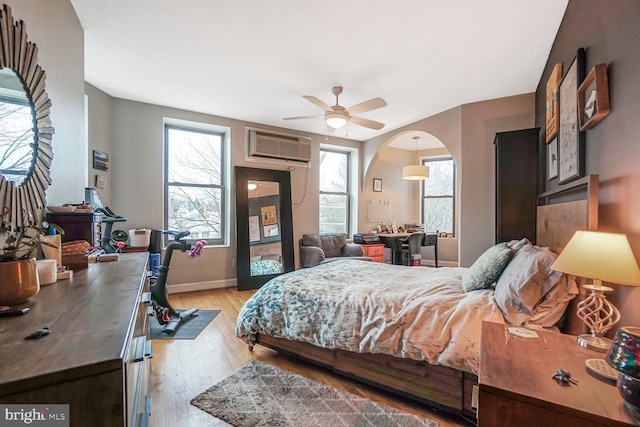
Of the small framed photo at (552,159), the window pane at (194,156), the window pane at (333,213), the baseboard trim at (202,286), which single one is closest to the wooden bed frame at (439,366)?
the small framed photo at (552,159)

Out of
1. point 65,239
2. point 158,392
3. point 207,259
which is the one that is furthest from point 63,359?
point 207,259

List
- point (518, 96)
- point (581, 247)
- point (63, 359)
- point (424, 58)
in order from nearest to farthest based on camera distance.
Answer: point (63, 359) < point (581, 247) < point (424, 58) < point (518, 96)

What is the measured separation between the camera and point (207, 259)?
4.66 meters

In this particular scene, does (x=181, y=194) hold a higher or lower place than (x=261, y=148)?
lower

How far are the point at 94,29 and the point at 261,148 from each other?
2.67 metres

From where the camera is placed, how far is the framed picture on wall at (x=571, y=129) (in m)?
1.90

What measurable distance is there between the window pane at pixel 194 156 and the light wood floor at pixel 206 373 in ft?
7.59

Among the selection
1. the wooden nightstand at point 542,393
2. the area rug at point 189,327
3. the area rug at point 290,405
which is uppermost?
the wooden nightstand at point 542,393

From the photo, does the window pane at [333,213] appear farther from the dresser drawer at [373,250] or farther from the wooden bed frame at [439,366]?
the wooden bed frame at [439,366]

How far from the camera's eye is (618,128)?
1.42 metres

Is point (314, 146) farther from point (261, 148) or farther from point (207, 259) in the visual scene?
point (207, 259)

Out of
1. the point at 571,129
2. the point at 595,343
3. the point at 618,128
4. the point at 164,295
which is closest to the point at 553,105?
the point at 571,129

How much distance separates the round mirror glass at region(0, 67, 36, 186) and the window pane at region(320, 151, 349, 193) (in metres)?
4.72

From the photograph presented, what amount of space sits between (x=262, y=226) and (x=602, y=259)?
14.3 ft
